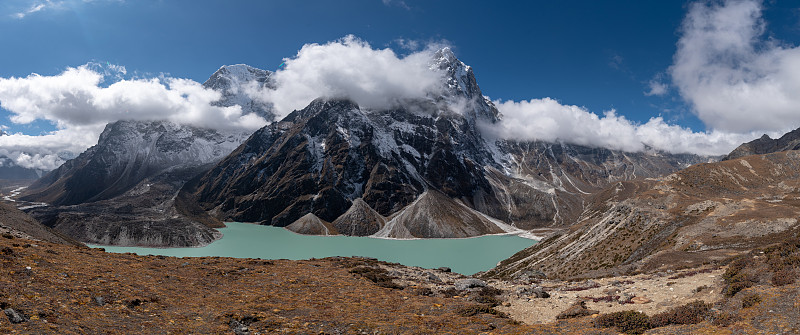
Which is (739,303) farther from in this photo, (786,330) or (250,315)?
(250,315)

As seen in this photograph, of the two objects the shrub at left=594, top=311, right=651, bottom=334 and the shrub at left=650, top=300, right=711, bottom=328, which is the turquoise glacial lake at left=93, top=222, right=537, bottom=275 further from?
the shrub at left=650, top=300, right=711, bottom=328

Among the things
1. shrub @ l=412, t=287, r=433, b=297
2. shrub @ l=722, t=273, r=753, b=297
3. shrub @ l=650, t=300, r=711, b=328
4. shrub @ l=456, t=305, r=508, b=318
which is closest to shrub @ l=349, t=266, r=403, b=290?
shrub @ l=412, t=287, r=433, b=297

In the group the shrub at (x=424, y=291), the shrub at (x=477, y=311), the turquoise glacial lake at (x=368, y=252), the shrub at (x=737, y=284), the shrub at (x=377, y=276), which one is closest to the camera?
the shrub at (x=737, y=284)

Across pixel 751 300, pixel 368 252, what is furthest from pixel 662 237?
pixel 368 252

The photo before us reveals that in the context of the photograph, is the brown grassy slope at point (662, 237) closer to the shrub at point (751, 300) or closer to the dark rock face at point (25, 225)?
the shrub at point (751, 300)

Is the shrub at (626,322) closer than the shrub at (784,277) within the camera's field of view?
Yes

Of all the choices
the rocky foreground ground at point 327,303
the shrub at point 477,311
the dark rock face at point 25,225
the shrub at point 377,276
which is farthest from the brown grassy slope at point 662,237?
the dark rock face at point 25,225

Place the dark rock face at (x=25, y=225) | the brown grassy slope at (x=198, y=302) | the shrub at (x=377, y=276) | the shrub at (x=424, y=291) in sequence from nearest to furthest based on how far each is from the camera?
1. the brown grassy slope at (x=198, y=302)
2. the shrub at (x=424, y=291)
3. the shrub at (x=377, y=276)
4. the dark rock face at (x=25, y=225)

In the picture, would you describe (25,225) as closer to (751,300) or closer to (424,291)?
(424,291)
